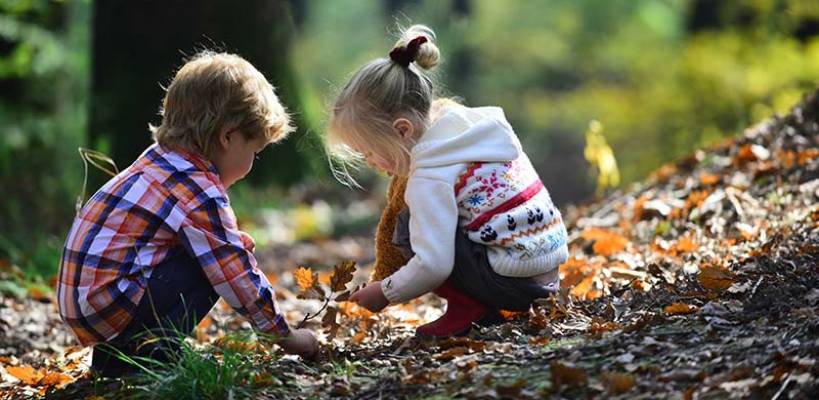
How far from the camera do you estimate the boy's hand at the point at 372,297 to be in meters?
3.41

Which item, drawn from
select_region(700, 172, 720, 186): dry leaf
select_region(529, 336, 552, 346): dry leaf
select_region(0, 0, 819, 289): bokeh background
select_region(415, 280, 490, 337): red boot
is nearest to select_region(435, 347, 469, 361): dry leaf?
select_region(529, 336, 552, 346): dry leaf

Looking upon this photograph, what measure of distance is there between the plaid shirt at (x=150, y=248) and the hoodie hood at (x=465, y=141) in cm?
70

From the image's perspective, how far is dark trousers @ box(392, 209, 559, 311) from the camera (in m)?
3.39

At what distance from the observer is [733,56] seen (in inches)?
423

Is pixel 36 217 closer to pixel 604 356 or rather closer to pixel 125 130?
pixel 125 130

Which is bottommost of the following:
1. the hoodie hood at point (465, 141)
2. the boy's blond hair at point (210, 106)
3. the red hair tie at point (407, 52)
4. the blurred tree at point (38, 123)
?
the blurred tree at point (38, 123)

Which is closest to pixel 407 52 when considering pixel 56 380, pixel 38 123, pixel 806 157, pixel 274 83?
pixel 56 380

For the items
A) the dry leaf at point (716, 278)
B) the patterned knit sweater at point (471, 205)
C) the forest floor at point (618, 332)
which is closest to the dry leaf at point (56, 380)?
the forest floor at point (618, 332)

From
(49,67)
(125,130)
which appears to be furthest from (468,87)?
(125,130)

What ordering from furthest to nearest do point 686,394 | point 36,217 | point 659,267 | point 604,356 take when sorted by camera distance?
point 36,217, point 659,267, point 604,356, point 686,394

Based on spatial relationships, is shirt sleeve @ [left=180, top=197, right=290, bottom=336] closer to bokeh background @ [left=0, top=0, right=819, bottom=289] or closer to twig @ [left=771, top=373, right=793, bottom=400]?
bokeh background @ [left=0, top=0, right=819, bottom=289]

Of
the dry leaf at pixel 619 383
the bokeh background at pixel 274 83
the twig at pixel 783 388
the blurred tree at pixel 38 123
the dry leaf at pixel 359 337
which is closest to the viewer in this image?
the twig at pixel 783 388

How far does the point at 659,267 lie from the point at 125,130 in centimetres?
520

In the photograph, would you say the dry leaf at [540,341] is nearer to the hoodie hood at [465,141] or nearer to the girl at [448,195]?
the girl at [448,195]
